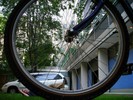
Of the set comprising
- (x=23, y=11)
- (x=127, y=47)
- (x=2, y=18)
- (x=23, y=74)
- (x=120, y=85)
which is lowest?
(x=120, y=85)

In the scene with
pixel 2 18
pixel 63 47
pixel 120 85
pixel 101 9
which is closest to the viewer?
pixel 101 9

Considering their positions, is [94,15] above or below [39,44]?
above

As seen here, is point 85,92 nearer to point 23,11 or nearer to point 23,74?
point 23,74

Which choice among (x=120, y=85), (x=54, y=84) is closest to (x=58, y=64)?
(x=54, y=84)

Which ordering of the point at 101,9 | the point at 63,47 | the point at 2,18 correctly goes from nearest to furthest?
the point at 101,9
the point at 63,47
the point at 2,18

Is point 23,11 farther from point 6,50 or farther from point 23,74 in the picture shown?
point 23,74

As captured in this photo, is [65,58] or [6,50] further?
[65,58]

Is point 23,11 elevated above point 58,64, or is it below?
above

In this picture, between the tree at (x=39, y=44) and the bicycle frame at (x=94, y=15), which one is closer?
the bicycle frame at (x=94, y=15)

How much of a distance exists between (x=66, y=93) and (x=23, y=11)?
0.56 m

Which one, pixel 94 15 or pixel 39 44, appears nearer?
pixel 94 15

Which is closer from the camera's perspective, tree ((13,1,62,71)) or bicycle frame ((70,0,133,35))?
bicycle frame ((70,0,133,35))

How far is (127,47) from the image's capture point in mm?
1999

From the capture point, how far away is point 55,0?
2158mm
